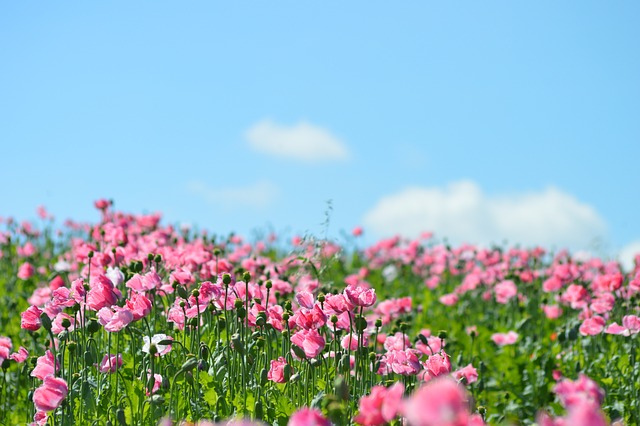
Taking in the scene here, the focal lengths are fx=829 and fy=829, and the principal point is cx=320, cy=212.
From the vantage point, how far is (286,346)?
4.82 meters

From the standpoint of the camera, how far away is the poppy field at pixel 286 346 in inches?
151

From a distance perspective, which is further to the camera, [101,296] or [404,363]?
[101,296]

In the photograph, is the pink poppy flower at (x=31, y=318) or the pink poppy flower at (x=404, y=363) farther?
the pink poppy flower at (x=31, y=318)

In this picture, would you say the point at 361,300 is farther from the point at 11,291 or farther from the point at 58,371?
the point at 11,291

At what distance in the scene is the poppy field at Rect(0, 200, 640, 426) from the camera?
384 cm

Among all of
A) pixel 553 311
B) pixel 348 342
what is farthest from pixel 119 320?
pixel 553 311

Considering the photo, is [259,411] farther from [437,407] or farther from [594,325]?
[594,325]

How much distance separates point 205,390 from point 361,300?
1037mm

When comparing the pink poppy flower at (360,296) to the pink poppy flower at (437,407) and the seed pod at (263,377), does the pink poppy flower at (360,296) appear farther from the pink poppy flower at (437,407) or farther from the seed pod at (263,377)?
A: the pink poppy flower at (437,407)

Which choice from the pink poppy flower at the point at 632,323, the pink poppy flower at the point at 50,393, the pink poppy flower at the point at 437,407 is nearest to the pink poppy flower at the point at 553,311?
the pink poppy flower at the point at 632,323

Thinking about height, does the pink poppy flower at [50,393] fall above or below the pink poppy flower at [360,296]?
below

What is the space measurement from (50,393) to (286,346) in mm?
1521

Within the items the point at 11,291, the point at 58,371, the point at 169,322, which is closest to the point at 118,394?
the point at 58,371

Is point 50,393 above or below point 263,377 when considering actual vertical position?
below
